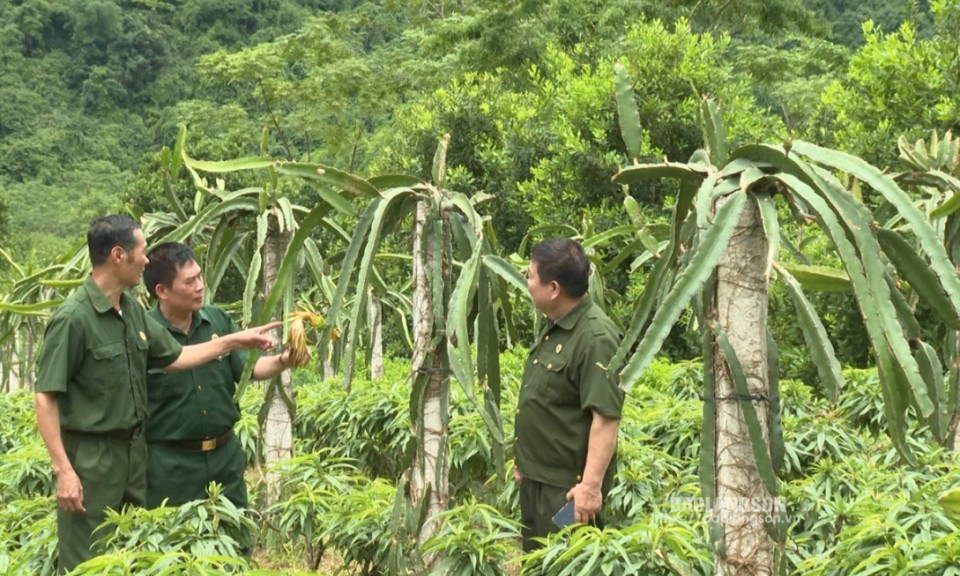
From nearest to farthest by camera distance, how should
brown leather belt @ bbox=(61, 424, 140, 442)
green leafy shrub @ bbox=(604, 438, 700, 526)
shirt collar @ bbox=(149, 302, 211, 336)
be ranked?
brown leather belt @ bbox=(61, 424, 140, 442)
green leafy shrub @ bbox=(604, 438, 700, 526)
shirt collar @ bbox=(149, 302, 211, 336)

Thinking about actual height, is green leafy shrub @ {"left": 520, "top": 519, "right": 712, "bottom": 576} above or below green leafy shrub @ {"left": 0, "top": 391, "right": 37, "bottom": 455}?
above

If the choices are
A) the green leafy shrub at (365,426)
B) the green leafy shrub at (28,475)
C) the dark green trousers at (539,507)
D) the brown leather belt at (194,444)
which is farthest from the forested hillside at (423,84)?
the green leafy shrub at (28,475)

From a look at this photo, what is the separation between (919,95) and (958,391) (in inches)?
148

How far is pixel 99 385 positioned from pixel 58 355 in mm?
176

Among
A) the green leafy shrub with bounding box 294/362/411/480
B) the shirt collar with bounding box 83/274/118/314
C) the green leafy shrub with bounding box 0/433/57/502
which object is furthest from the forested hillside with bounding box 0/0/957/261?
the green leafy shrub with bounding box 0/433/57/502

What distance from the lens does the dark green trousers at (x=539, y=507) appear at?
3365 mm

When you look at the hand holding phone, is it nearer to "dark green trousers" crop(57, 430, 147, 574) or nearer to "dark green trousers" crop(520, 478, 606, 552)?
"dark green trousers" crop(520, 478, 606, 552)

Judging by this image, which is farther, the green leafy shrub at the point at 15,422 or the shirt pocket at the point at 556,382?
the green leafy shrub at the point at 15,422

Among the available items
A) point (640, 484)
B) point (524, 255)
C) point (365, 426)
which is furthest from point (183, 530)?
point (524, 255)

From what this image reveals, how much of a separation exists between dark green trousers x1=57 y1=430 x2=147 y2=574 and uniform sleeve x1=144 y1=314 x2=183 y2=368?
282 millimetres

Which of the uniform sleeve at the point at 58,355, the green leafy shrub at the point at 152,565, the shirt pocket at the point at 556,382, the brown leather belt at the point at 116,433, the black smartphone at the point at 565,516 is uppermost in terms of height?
the uniform sleeve at the point at 58,355

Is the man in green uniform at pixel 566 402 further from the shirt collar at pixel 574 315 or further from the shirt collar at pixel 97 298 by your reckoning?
the shirt collar at pixel 97 298

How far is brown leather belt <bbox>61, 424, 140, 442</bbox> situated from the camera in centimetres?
348

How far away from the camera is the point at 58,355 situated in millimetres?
3383
